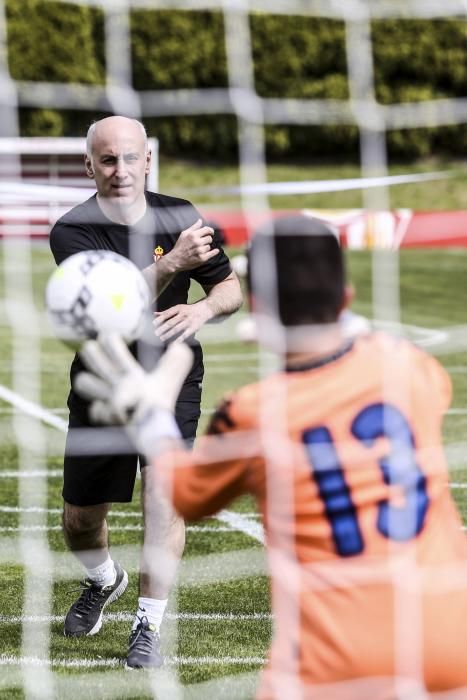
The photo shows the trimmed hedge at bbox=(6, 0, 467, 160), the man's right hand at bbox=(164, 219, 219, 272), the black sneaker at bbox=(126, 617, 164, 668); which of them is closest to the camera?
the man's right hand at bbox=(164, 219, 219, 272)

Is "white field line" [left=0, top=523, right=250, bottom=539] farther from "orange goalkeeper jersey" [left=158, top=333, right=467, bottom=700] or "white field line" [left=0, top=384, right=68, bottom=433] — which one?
"orange goalkeeper jersey" [left=158, top=333, right=467, bottom=700]

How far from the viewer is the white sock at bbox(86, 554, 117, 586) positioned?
5.01 m

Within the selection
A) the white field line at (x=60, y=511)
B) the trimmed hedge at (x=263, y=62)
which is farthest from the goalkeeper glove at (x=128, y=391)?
the trimmed hedge at (x=263, y=62)

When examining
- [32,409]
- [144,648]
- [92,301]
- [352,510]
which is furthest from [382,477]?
[32,409]

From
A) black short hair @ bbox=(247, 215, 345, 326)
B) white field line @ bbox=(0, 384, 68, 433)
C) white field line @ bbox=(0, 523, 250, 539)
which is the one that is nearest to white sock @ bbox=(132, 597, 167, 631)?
white field line @ bbox=(0, 523, 250, 539)

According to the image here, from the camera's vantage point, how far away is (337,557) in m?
2.87

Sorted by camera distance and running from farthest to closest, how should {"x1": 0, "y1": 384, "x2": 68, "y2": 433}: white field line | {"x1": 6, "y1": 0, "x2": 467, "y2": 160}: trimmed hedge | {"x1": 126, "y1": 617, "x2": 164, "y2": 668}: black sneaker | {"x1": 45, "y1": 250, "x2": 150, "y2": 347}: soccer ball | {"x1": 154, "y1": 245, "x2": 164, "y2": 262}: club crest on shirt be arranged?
{"x1": 6, "y1": 0, "x2": 467, "y2": 160}: trimmed hedge < {"x1": 0, "y1": 384, "x2": 68, "y2": 433}: white field line < {"x1": 154, "y1": 245, "x2": 164, "y2": 262}: club crest on shirt < {"x1": 126, "y1": 617, "x2": 164, "y2": 668}: black sneaker < {"x1": 45, "y1": 250, "x2": 150, "y2": 347}: soccer ball

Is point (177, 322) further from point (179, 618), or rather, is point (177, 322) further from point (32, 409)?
point (32, 409)

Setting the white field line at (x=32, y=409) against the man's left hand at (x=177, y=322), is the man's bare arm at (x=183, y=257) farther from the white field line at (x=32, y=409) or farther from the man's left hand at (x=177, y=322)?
the white field line at (x=32, y=409)

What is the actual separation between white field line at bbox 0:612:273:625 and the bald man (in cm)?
14

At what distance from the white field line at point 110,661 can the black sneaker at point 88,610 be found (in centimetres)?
31

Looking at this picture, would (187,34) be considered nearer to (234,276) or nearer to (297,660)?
(234,276)

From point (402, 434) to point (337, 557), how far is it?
0.32 meters

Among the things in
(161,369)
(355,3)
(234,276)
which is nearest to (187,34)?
(355,3)
